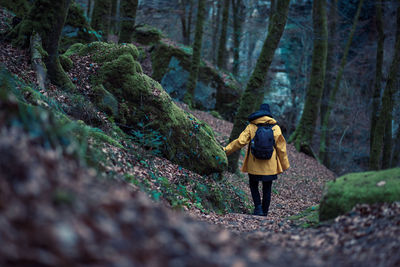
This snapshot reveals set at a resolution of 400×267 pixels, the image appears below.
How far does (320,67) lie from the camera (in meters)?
15.7

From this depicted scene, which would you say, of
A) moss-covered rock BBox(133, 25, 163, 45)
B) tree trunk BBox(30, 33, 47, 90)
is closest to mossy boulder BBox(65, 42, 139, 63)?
tree trunk BBox(30, 33, 47, 90)

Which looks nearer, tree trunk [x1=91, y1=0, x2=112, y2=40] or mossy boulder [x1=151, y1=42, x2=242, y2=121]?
tree trunk [x1=91, y1=0, x2=112, y2=40]

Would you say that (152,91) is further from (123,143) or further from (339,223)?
(339,223)

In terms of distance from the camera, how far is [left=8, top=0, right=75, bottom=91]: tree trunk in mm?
6031

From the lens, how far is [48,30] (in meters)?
6.15

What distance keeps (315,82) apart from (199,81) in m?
5.78

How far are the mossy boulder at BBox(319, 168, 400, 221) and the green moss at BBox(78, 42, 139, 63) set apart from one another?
5039mm

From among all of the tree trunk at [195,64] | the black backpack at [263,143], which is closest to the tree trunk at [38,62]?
the black backpack at [263,143]

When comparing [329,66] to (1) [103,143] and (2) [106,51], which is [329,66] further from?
(1) [103,143]

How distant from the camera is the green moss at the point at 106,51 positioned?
7.07 metres

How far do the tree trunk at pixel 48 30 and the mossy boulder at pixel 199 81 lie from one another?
945 centimetres

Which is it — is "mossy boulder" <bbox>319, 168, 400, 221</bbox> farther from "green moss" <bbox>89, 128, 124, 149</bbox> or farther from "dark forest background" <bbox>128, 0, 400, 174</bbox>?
"dark forest background" <bbox>128, 0, 400, 174</bbox>

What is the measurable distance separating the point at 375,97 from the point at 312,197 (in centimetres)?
497

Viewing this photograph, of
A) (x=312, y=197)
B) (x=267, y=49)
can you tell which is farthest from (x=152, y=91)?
(x=312, y=197)
